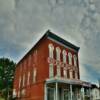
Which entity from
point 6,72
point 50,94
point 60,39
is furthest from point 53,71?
point 6,72

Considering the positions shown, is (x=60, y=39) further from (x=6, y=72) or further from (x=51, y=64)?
(x=6, y=72)

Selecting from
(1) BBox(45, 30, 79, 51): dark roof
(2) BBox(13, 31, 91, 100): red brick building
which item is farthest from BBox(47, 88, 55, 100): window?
(1) BBox(45, 30, 79, 51): dark roof

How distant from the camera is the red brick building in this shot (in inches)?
961

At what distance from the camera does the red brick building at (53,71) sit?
24.4 m

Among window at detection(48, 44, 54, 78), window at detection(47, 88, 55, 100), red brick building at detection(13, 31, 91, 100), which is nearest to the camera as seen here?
window at detection(47, 88, 55, 100)

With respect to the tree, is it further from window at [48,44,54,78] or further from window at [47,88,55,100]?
window at [47,88,55,100]

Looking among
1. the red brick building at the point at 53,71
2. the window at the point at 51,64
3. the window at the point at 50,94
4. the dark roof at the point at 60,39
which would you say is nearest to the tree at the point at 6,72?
the red brick building at the point at 53,71

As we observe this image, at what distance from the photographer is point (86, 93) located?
31.4 m

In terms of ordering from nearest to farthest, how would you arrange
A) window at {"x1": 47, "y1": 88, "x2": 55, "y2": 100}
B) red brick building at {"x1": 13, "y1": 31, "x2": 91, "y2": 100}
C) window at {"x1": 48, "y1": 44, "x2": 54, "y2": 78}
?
window at {"x1": 47, "y1": 88, "x2": 55, "y2": 100}, red brick building at {"x1": 13, "y1": 31, "x2": 91, "y2": 100}, window at {"x1": 48, "y1": 44, "x2": 54, "y2": 78}

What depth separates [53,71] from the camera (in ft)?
Answer: 86.6

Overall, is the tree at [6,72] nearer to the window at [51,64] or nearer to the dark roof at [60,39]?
the dark roof at [60,39]

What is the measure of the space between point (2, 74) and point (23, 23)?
47.4 m

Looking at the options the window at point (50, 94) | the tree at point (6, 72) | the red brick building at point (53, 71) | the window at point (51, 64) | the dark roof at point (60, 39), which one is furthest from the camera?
the tree at point (6, 72)

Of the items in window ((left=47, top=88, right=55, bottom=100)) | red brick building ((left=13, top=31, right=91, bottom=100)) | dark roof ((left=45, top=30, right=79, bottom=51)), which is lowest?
window ((left=47, top=88, right=55, bottom=100))
